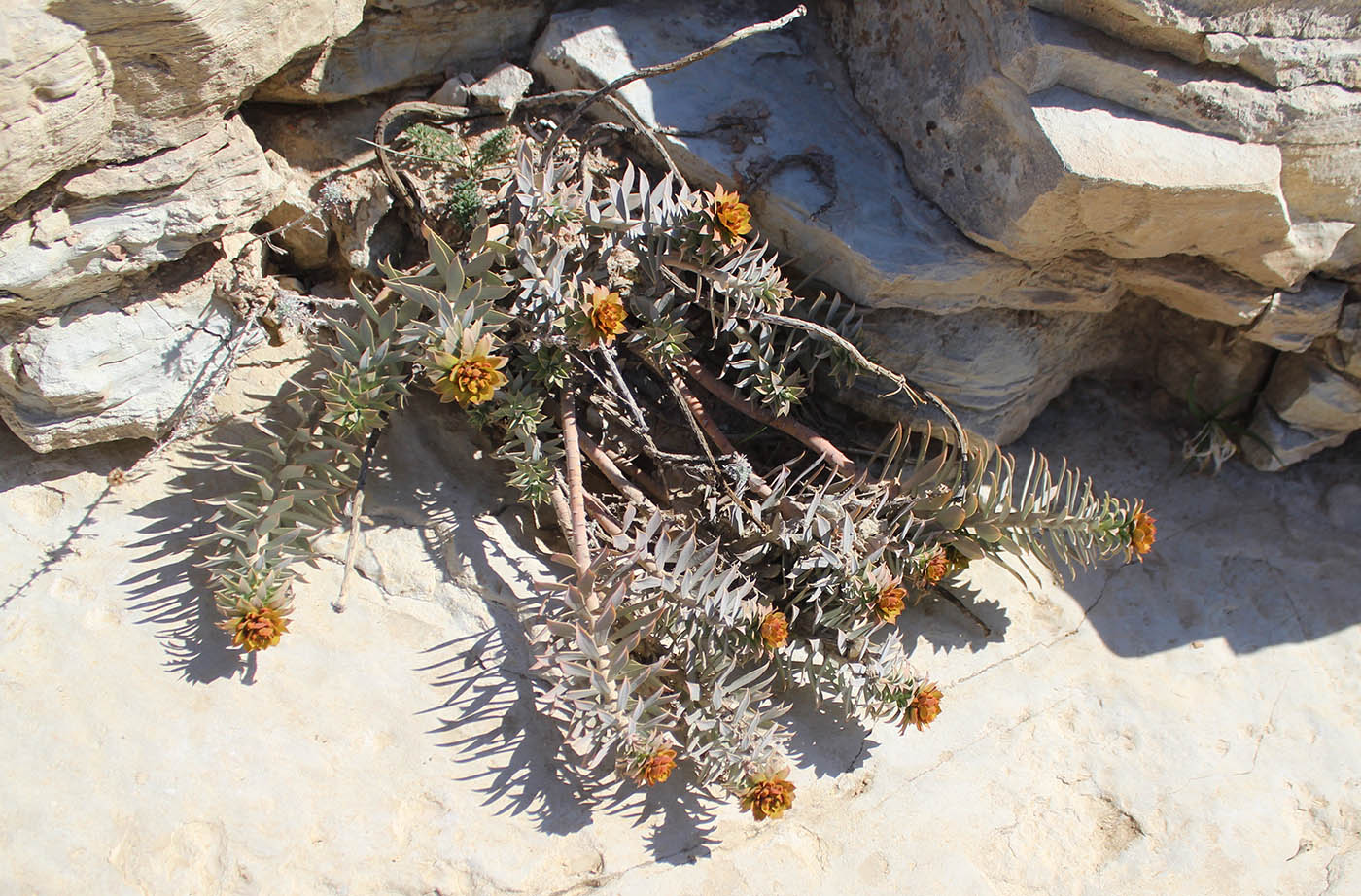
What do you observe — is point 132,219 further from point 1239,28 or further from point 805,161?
point 1239,28

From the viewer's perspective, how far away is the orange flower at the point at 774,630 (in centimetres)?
268

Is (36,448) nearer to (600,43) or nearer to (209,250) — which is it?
(209,250)

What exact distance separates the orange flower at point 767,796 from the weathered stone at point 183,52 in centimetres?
230

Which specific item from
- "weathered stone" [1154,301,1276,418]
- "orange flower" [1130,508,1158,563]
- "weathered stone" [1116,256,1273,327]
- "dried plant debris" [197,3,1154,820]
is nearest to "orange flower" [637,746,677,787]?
"dried plant debris" [197,3,1154,820]

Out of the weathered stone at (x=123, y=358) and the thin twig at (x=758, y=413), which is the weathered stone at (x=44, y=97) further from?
the thin twig at (x=758, y=413)

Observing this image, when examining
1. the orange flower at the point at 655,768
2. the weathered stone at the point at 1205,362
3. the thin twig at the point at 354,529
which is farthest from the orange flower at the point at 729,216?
the weathered stone at the point at 1205,362

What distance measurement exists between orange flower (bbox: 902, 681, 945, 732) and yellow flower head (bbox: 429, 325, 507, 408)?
1.46 metres

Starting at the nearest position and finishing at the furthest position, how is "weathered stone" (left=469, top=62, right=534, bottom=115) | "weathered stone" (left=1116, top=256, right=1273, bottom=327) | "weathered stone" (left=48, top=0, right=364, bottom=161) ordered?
"weathered stone" (left=48, top=0, right=364, bottom=161) < "weathered stone" (left=1116, top=256, right=1273, bottom=327) < "weathered stone" (left=469, top=62, right=534, bottom=115)

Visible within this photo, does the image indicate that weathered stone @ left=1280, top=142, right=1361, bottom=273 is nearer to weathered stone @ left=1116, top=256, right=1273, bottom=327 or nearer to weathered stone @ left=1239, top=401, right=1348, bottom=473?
weathered stone @ left=1116, top=256, right=1273, bottom=327

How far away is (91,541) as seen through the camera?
2.71m

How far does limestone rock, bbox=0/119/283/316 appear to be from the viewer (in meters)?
2.47

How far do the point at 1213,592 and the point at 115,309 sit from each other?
363 cm

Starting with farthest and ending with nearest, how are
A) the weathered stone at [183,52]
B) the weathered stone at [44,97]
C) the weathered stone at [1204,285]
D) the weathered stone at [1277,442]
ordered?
1. the weathered stone at [1277,442]
2. the weathered stone at [1204,285]
3. the weathered stone at [183,52]
4. the weathered stone at [44,97]

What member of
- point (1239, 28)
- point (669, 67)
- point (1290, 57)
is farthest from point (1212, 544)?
point (669, 67)
